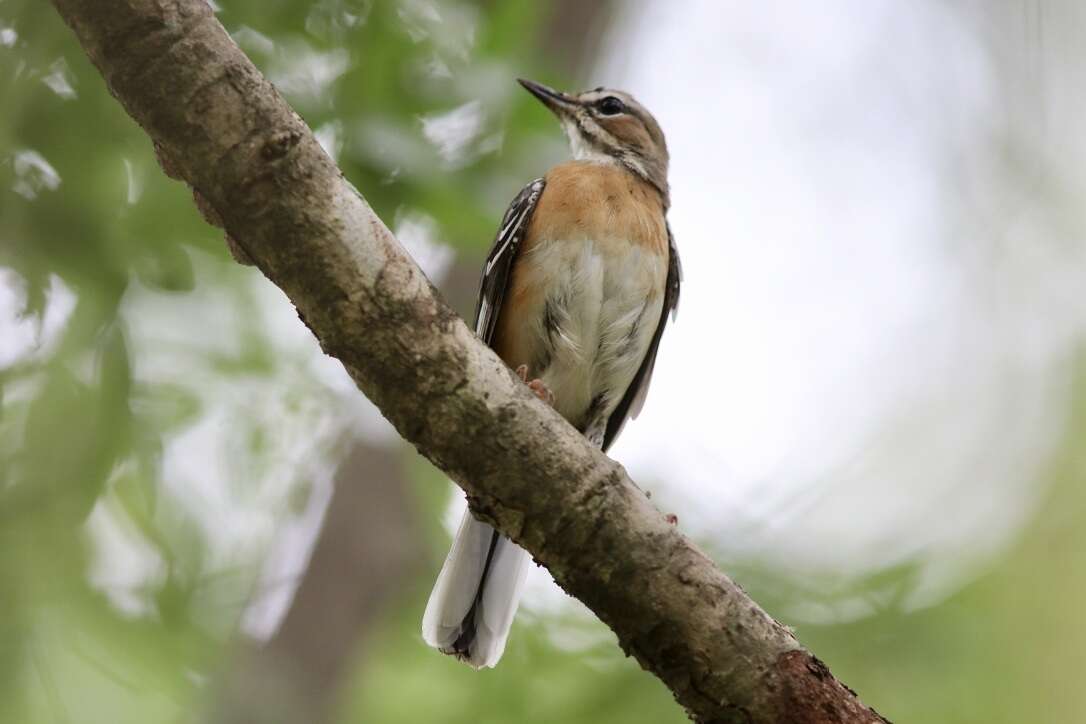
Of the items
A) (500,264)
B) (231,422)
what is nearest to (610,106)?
(500,264)

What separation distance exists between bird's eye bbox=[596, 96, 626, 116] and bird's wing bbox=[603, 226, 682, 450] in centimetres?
103

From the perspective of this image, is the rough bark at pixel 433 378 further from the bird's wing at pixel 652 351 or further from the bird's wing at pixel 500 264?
the bird's wing at pixel 652 351

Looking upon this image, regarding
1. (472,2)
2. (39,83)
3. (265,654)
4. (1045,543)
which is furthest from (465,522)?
(1045,543)

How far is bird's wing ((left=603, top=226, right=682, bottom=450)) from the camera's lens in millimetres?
6145

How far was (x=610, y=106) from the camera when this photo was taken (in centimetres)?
702

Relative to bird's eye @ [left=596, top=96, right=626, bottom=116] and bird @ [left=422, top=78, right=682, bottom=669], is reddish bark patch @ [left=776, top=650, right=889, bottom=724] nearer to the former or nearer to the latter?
bird @ [left=422, top=78, right=682, bottom=669]

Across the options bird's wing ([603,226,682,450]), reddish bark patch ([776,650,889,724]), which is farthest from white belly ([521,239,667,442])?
reddish bark patch ([776,650,889,724])

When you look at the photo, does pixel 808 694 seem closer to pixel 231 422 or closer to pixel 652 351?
pixel 652 351

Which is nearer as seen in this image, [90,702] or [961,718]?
[90,702]

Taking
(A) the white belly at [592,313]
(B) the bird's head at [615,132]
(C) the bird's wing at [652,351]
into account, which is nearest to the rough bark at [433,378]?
(A) the white belly at [592,313]

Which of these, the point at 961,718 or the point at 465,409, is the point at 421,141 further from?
the point at 961,718

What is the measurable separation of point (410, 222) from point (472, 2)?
900mm

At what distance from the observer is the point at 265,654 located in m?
6.57

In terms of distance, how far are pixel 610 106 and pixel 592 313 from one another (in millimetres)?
1816
